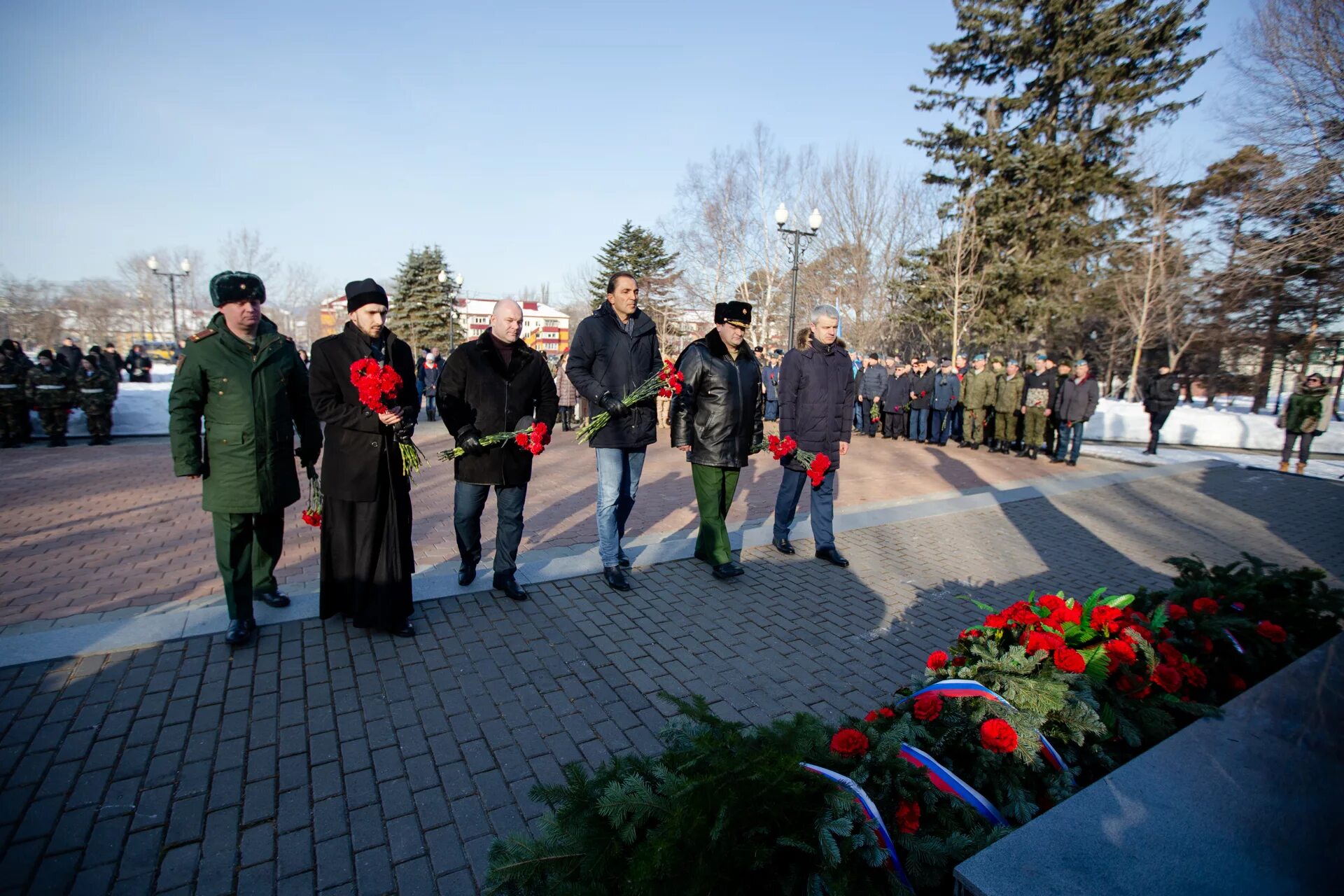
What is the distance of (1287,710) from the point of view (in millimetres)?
2170

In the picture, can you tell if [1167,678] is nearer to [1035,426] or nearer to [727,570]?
[727,570]

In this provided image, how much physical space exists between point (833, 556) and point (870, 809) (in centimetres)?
447

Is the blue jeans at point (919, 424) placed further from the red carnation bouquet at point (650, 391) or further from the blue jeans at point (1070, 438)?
the red carnation bouquet at point (650, 391)

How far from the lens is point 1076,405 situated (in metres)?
12.5

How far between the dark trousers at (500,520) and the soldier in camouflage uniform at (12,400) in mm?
11856

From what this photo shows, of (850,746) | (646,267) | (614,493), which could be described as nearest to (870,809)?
(850,746)

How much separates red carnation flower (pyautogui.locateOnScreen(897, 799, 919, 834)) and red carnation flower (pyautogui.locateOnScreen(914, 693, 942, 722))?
409 millimetres

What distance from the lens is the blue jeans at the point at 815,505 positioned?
19.3 feet

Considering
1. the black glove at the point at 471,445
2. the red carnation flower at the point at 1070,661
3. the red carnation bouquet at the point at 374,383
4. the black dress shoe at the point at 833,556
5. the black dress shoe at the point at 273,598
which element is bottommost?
the black dress shoe at the point at 833,556

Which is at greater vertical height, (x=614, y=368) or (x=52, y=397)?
(x=614, y=368)

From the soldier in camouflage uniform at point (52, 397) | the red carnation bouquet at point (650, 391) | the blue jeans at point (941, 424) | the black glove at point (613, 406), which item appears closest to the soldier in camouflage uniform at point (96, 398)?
the soldier in camouflage uniform at point (52, 397)

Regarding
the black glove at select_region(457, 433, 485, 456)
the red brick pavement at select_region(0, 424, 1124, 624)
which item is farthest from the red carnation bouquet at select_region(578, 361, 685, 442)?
the red brick pavement at select_region(0, 424, 1124, 624)

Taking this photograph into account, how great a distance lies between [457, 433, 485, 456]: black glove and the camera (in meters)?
4.53

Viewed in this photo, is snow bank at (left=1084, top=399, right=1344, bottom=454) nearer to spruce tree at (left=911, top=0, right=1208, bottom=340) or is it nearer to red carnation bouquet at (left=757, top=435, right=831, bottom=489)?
spruce tree at (left=911, top=0, right=1208, bottom=340)
